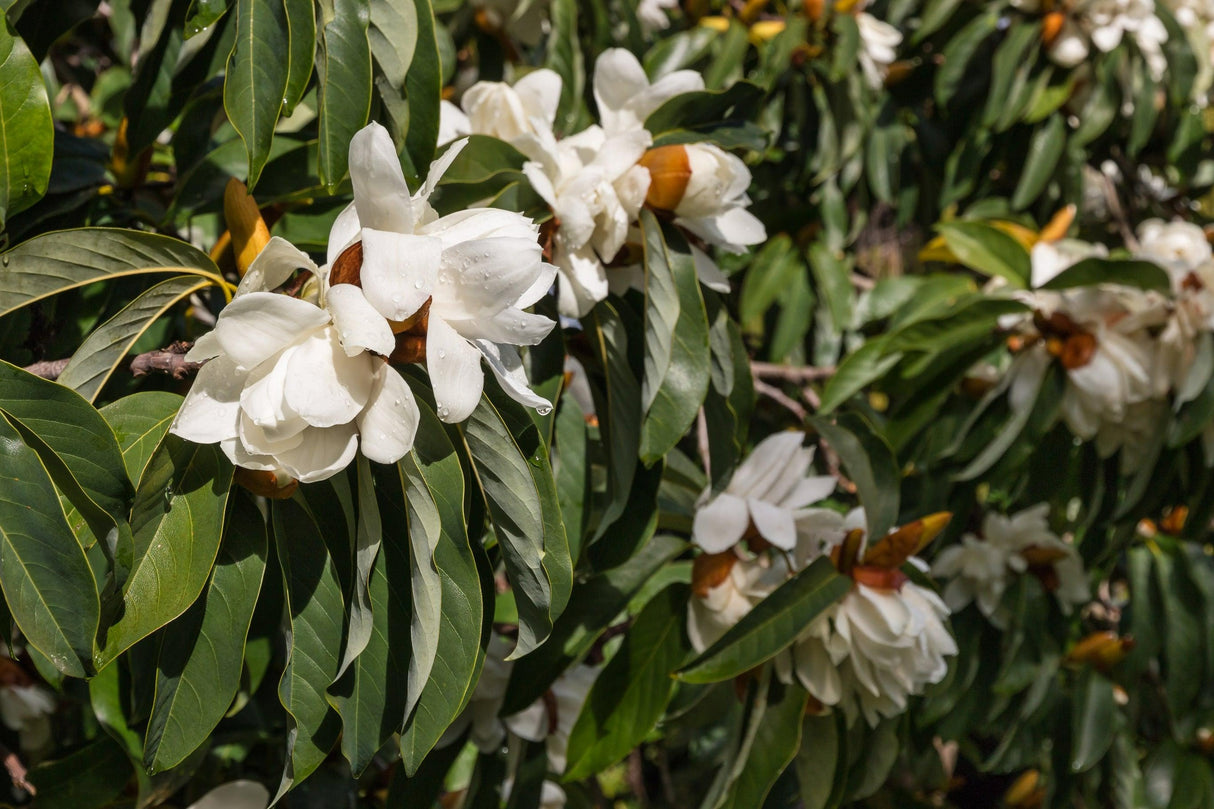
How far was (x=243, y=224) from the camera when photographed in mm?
698

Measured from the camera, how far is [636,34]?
160 cm

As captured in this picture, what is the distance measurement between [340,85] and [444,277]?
24cm

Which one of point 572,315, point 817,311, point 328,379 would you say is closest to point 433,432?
point 328,379

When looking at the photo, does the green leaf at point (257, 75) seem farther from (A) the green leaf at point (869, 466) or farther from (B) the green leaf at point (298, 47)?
(A) the green leaf at point (869, 466)

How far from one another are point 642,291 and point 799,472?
302mm

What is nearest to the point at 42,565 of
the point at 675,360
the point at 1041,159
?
the point at 675,360

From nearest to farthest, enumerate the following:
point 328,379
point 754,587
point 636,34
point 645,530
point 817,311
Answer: point 328,379
point 645,530
point 754,587
point 636,34
point 817,311

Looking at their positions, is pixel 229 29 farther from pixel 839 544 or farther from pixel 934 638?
pixel 934 638

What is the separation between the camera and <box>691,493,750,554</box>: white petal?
1.02 m

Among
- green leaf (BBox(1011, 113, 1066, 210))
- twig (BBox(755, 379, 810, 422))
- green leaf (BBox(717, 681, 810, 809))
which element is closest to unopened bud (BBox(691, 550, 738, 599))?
green leaf (BBox(717, 681, 810, 809))

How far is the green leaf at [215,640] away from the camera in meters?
0.67

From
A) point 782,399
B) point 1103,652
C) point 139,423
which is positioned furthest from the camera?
point 1103,652

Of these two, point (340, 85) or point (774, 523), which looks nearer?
point (340, 85)

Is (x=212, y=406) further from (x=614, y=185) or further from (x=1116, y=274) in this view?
(x=1116, y=274)
